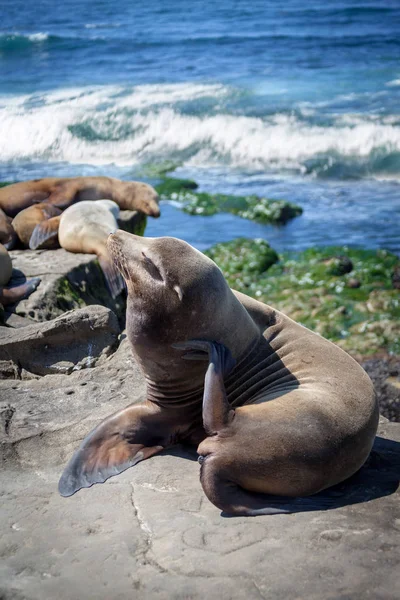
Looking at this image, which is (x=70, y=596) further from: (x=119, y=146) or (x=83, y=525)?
(x=119, y=146)

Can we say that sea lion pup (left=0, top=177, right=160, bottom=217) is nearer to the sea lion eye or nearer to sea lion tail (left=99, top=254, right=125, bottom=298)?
sea lion tail (left=99, top=254, right=125, bottom=298)

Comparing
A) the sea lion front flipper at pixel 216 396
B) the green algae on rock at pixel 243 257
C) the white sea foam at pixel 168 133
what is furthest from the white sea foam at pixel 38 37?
the sea lion front flipper at pixel 216 396

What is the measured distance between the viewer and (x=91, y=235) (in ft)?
28.1

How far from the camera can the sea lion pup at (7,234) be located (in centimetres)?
901

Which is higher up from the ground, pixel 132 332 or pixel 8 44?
pixel 132 332

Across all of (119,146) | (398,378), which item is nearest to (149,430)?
(398,378)

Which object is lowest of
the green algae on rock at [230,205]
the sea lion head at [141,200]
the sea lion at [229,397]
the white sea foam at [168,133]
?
the white sea foam at [168,133]

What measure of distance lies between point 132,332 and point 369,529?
1.46m

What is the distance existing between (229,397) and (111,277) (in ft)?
13.9

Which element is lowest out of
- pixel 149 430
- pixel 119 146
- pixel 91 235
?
pixel 119 146

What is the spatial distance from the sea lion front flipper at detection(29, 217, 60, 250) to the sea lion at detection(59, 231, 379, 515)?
15.5 feet

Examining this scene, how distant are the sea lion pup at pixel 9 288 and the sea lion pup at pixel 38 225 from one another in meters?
1.44

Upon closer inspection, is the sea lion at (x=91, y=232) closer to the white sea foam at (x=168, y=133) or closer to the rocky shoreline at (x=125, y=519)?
the rocky shoreline at (x=125, y=519)

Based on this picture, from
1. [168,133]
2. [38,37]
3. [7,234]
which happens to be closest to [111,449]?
[7,234]
